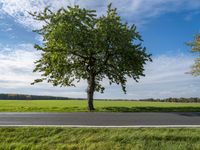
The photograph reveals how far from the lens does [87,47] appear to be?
88.8 feet

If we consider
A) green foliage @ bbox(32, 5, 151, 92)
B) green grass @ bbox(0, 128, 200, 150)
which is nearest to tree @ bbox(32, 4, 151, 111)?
green foliage @ bbox(32, 5, 151, 92)

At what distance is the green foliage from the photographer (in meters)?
26.8

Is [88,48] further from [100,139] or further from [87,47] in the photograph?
[100,139]

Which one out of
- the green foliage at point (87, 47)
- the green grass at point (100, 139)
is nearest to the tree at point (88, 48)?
the green foliage at point (87, 47)

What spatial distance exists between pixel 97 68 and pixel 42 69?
16.4ft

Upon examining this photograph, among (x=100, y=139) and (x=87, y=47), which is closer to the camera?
(x=100, y=139)

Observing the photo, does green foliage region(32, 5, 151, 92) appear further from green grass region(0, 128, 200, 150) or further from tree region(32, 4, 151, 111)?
green grass region(0, 128, 200, 150)

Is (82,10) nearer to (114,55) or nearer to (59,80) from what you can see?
(114,55)

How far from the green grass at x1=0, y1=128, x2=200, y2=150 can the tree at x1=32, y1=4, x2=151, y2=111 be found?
14.9m

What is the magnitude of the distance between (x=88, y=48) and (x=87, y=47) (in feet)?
0.64

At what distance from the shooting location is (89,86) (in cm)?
2884

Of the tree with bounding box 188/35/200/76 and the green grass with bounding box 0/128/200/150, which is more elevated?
the tree with bounding box 188/35/200/76

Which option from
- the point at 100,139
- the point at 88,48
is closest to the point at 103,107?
the point at 88,48

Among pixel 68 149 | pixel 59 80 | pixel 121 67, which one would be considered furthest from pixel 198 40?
pixel 68 149
